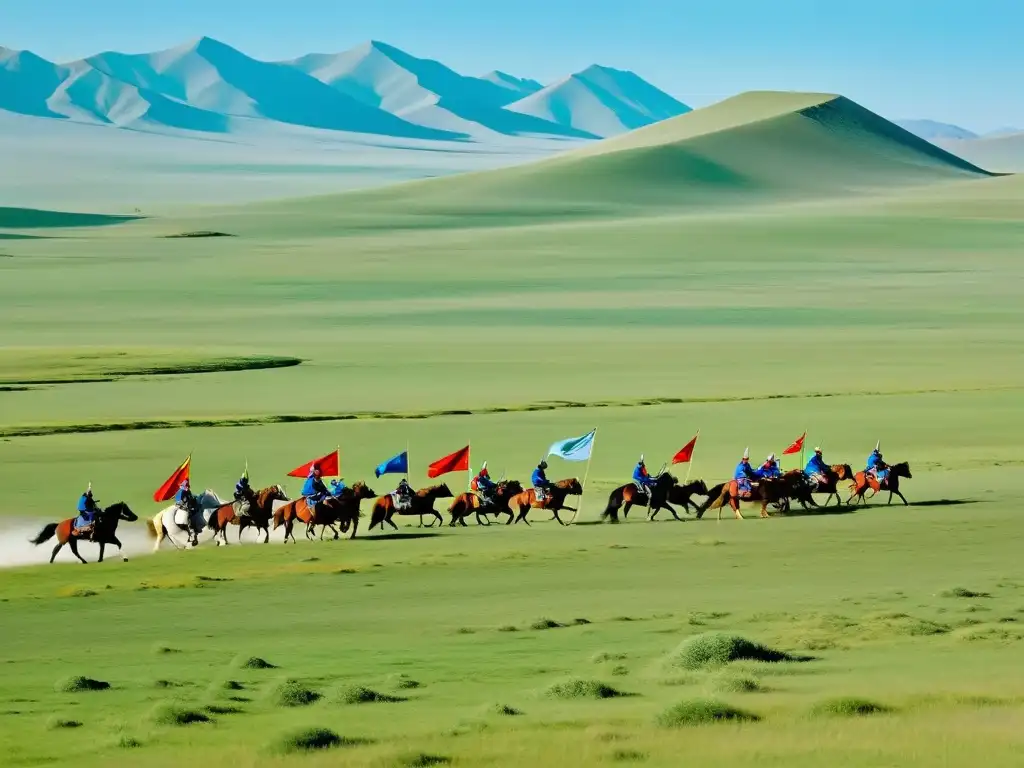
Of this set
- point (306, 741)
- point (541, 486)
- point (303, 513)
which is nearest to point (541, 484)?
point (541, 486)

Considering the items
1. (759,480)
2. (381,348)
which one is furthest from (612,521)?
(381,348)

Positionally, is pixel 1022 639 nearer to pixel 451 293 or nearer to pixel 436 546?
pixel 436 546

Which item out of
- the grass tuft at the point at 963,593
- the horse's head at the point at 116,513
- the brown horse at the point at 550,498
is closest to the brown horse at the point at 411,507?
the brown horse at the point at 550,498

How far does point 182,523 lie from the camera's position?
2777 centimetres

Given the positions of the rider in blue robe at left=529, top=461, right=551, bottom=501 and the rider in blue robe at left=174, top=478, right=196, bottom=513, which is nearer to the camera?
the rider in blue robe at left=174, top=478, right=196, bottom=513

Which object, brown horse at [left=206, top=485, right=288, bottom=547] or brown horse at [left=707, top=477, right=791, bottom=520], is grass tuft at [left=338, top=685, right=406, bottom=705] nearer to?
brown horse at [left=206, top=485, right=288, bottom=547]

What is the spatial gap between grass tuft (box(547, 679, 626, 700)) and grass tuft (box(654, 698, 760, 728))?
1286mm

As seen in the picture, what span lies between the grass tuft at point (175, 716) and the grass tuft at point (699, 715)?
4.00m

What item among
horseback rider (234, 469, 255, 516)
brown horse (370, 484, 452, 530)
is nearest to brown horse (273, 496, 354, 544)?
horseback rider (234, 469, 255, 516)

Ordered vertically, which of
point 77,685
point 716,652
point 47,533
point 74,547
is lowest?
point 77,685

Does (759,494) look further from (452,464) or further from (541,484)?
(452,464)

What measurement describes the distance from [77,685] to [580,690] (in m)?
4.81

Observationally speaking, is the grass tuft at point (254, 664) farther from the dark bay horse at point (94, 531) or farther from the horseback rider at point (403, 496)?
the horseback rider at point (403, 496)

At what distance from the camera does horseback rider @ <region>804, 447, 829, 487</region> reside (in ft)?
101
